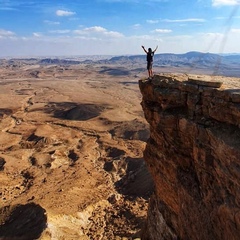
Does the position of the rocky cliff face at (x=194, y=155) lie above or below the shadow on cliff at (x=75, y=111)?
above

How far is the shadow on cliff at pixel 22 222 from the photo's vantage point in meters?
21.4

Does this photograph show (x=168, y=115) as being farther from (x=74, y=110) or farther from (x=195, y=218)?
(x=74, y=110)

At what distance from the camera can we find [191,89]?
42.5 feet

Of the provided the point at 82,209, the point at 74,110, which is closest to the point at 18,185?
the point at 82,209

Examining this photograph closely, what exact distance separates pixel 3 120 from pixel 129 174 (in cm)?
3101

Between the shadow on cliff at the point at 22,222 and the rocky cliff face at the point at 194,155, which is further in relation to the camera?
the shadow on cliff at the point at 22,222

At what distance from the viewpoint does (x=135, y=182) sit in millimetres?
31625

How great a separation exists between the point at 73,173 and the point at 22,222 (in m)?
10.8

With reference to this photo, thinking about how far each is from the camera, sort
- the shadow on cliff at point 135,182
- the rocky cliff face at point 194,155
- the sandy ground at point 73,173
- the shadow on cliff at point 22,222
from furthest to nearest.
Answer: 1. the shadow on cliff at point 135,182
2. the sandy ground at point 73,173
3. the shadow on cliff at point 22,222
4. the rocky cliff face at point 194,155

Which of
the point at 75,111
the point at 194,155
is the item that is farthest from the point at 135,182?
the point at 75,111

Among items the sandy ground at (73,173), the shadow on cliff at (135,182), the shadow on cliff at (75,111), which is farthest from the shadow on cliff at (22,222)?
the shadow on cliff at (75,111)

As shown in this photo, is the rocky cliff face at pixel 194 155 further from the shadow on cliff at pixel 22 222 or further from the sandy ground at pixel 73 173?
the shadow on cliff at pixel 22 222

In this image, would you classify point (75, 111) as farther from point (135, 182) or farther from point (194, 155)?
point (194, 155)

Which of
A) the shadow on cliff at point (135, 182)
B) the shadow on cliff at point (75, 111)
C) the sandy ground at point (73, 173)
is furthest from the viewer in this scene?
the shadow on cliff at point (75, 111)
